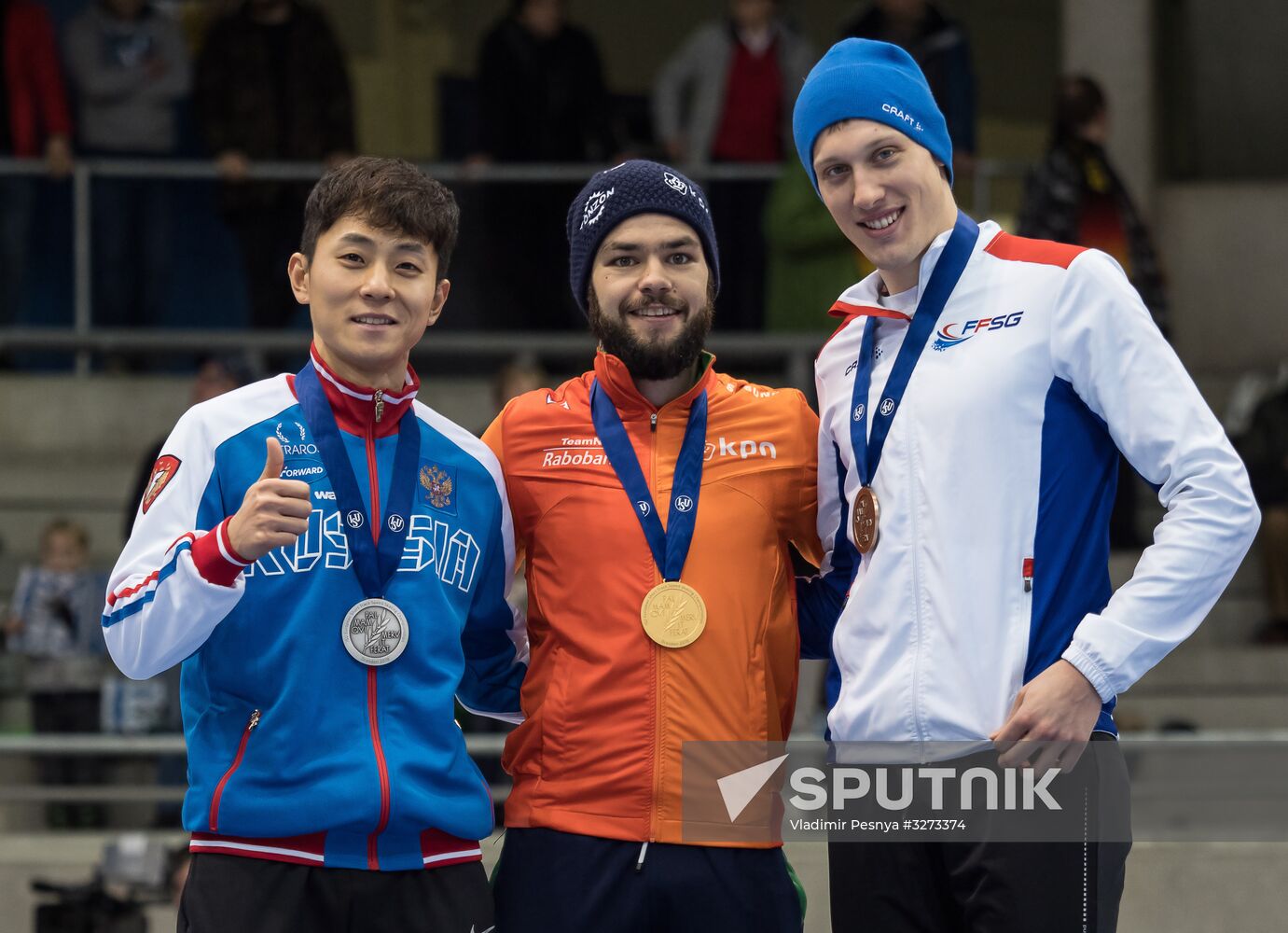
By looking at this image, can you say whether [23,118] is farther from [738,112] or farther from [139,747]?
[139,747]

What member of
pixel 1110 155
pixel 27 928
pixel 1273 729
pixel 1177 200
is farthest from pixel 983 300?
pixel 1177 200

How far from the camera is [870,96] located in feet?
11.3

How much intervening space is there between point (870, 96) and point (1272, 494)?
20.8 feet

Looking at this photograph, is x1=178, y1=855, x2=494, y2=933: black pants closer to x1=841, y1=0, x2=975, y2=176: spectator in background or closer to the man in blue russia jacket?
the man in blue russia jacket

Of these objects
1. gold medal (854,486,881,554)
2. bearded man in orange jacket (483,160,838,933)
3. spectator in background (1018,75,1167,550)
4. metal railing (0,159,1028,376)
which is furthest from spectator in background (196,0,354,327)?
gold medal (854,486,881,554)

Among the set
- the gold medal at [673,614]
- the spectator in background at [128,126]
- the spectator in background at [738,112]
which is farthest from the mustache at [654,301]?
the spectator in background at [128,126]

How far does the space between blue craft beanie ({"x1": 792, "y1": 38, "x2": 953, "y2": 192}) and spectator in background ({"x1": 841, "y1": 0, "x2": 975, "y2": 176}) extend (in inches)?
196

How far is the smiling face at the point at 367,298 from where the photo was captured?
3459mm

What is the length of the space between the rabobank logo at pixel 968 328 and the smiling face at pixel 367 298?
3.14 feet

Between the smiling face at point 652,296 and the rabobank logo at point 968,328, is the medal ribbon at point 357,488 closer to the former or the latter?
the smiling face at point 652,296

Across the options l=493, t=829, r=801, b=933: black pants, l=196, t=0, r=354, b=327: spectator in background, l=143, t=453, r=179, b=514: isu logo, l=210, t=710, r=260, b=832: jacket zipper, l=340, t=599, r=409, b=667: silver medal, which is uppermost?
l=196, t=0, r=354, b=327: spectator in background

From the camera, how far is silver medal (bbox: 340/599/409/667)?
3.30 metres

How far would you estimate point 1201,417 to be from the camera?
3.17 metres

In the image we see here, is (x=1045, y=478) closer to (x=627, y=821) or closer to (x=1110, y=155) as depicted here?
(x=627, y=821)
